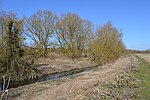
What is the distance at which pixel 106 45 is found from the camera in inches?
1511

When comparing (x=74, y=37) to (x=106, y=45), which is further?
(x=74, y=37)

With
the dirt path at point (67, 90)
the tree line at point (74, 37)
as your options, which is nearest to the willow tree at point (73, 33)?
the tree line at point (74, 37)

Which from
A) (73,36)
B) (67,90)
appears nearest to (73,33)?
→ (73,36)

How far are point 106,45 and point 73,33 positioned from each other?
1284cm

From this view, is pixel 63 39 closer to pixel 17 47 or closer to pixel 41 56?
pixel 41 56

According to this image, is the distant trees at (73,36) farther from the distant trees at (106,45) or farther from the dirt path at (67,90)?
the dirt path at (67,90)

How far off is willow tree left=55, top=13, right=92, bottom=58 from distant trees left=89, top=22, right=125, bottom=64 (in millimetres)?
8501

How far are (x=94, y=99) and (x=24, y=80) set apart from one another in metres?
15.3

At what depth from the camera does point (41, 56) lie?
155ft

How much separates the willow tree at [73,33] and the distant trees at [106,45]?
8.50 meters

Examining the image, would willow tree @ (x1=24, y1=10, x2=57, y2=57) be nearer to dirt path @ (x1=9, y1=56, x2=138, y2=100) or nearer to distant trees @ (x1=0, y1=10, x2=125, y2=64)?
distant trees @ (x1=0, y1=10, x2=125, y2=64)

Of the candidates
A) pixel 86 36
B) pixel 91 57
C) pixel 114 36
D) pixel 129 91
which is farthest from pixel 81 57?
pixel 129 91

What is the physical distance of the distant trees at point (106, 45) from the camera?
38250 mm

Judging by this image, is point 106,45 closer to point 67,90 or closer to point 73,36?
point 73,36
